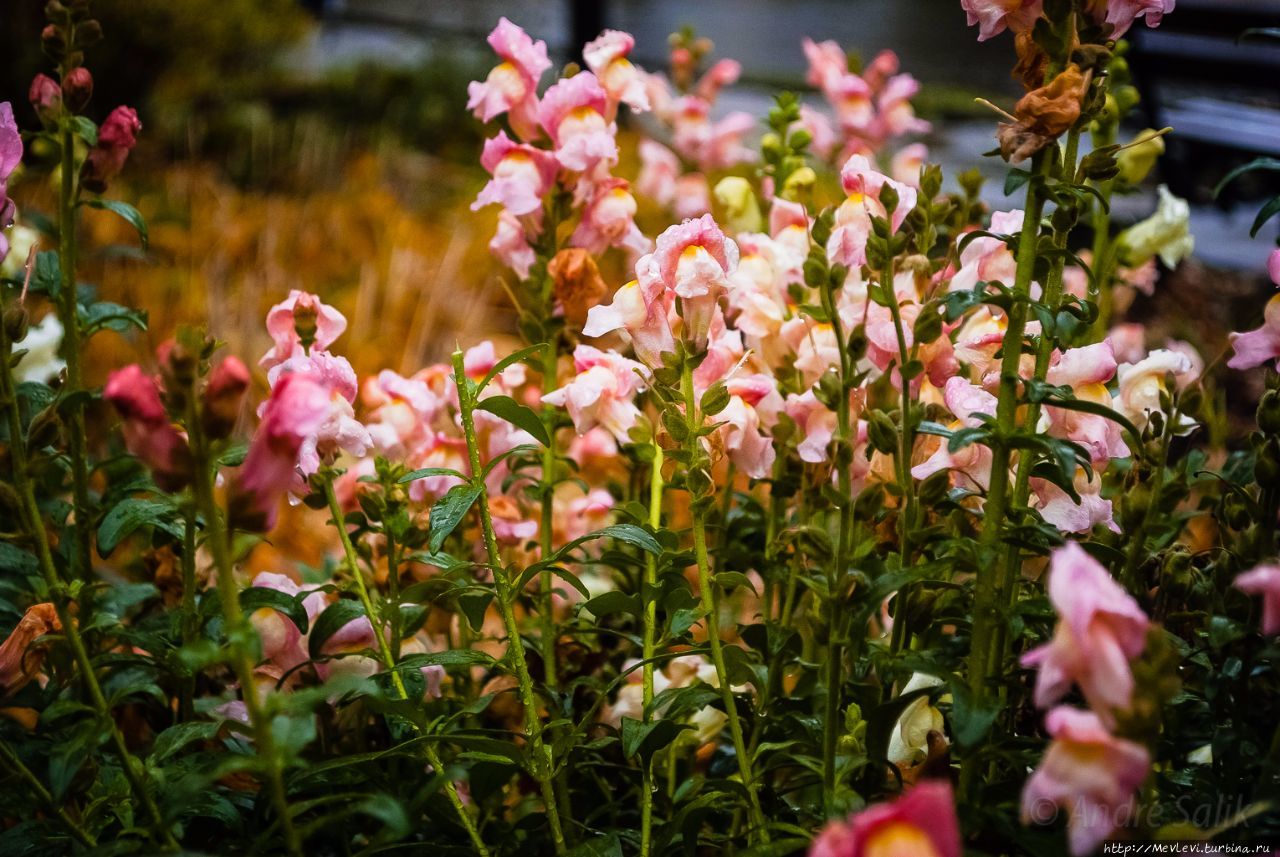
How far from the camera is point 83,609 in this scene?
77 centimetres

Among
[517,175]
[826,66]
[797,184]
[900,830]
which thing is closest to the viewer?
[900,830]

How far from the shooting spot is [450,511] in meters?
0.67

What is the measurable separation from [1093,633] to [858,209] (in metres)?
0.41

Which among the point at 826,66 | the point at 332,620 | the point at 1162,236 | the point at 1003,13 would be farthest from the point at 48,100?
the point at 1162,236

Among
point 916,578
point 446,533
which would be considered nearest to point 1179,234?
point 916,578

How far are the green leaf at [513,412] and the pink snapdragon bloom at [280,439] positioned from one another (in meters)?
0.18

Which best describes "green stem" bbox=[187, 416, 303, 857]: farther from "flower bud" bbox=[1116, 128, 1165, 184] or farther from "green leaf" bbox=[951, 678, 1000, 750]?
"flower bud" bbox=[1116, 128, 1165, 184]

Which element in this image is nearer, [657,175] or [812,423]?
[812,423]

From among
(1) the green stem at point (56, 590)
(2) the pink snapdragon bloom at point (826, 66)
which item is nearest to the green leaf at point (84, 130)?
(1) the green stem at point (56, 590)

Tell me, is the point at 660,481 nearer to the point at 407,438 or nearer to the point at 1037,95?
the point at 407,438

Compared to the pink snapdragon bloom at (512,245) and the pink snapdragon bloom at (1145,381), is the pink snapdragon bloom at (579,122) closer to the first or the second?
the pink snapdragon bloom at (512,245)

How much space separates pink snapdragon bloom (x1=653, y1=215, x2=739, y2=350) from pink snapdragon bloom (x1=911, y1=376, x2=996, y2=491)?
0.15 meters

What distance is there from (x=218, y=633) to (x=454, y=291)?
1.91 meters

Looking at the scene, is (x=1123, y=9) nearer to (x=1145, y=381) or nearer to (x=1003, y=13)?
(x=1003, y=13)
